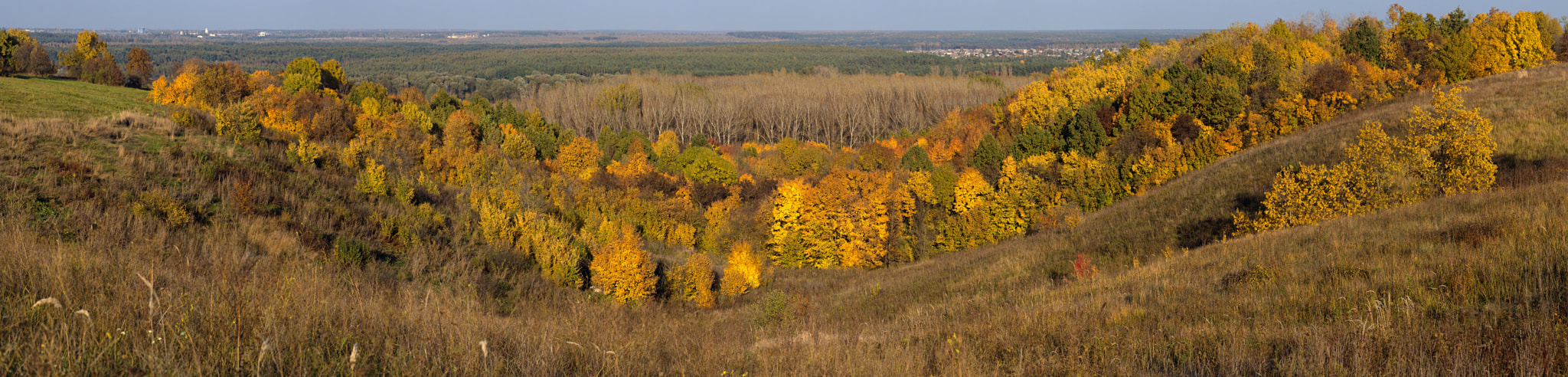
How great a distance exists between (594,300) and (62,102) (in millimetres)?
22156

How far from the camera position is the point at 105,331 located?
16.0 ft

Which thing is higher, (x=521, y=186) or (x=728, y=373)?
(x=728, y=373)

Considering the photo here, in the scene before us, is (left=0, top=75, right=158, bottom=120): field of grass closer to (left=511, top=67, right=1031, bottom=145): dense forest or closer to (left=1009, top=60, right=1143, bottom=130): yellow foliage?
(left=1009, top=60, right=1143, bottom=130): yellow foliage

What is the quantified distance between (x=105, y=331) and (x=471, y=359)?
224 cm

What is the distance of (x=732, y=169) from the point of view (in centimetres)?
7050

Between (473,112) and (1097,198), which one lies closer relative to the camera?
(1097,198)

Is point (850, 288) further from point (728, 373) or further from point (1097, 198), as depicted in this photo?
point (1097, 198)

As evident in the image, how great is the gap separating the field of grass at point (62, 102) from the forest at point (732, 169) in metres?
2.25

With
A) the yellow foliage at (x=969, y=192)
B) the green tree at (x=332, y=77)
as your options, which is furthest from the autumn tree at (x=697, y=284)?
the green tree at (x=332, y=77)

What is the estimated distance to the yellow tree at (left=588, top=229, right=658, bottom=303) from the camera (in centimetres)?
2438

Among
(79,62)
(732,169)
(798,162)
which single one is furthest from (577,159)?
(79,62)

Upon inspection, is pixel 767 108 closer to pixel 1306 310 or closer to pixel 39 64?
pixel 39 64

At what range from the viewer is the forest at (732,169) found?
57.9 feet

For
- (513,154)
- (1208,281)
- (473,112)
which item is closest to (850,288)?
(1208,281)
